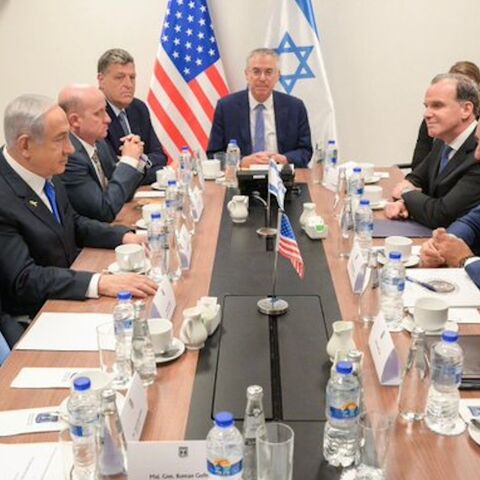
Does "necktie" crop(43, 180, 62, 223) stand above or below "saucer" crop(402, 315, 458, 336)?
above

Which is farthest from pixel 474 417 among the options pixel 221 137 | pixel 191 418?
pixel 221 137

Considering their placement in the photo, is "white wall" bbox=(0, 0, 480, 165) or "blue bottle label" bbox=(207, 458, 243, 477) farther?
"white wall" bbox=(0, 0, 480, 165)

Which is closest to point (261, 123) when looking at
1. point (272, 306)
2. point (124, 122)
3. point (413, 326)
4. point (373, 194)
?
point (124, 122)

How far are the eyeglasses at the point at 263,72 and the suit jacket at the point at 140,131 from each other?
2.58ft

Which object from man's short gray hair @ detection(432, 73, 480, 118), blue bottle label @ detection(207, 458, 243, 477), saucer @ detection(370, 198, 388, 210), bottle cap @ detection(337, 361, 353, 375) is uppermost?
man's short gray hair @ detection(432, 73, 480, 118)

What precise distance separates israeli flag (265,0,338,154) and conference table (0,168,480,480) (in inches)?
92.7

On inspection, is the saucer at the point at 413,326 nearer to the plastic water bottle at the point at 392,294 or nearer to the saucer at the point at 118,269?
the plastic water bottle at the point at 392,294

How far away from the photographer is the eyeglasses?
3.99 metres

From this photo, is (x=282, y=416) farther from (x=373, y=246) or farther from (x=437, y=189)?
(x=437, y=189)

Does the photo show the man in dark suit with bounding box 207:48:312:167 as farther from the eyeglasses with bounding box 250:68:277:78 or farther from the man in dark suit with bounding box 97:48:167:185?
the man in dark suit with bounding box 97:48:167:185

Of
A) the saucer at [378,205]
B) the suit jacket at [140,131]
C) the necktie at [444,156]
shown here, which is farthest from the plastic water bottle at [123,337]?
the suit jacket at [140,131]

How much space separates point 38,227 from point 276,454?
1.47m

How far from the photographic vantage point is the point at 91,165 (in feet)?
9.69

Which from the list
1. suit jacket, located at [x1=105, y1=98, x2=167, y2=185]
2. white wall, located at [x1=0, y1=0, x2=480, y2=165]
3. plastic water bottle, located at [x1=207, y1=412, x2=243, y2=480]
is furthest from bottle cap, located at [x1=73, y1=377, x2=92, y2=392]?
white wall, located at [x1=0, y1=0, x2=480, y2=165]
